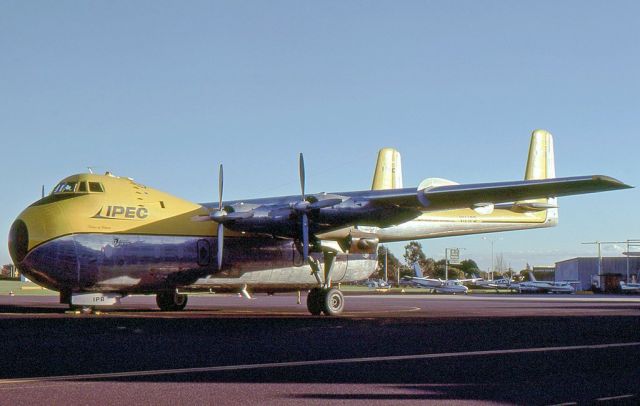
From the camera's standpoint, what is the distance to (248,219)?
23.6 meters

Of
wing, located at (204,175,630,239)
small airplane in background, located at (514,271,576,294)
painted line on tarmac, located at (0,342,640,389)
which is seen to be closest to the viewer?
painted line on tarmac, located at (0,342,640,389)

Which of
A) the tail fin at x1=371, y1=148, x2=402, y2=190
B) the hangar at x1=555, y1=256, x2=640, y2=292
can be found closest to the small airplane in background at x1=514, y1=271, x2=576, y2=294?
the hangar at x1=555, y1=256, x2=640, y2=292

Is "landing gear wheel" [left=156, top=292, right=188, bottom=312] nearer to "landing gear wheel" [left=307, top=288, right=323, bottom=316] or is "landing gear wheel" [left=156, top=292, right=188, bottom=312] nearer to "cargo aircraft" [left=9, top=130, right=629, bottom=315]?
"cargo aircraft" [left=9, top=130, right=629, bottom=315]

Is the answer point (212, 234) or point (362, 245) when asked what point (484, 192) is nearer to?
point (362, 245)

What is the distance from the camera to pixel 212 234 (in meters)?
24.6

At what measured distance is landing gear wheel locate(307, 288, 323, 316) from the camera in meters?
25.6

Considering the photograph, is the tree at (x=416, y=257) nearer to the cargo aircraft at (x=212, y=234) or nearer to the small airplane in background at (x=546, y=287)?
the small airplane in background at (x=546, y=287)

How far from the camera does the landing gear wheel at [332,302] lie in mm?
25422

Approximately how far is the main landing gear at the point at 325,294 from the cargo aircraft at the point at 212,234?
0.14ft

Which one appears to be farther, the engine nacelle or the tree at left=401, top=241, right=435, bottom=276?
the tree at left=401, top=241, right=435, bottom=276

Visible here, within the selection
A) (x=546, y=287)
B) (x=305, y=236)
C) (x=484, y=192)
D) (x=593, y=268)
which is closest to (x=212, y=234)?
(x=305, y=236)

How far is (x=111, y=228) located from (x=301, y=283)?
812 centimetres

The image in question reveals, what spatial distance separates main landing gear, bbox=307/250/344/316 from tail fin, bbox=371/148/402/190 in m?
13.9

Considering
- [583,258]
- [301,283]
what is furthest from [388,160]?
[583,258]
